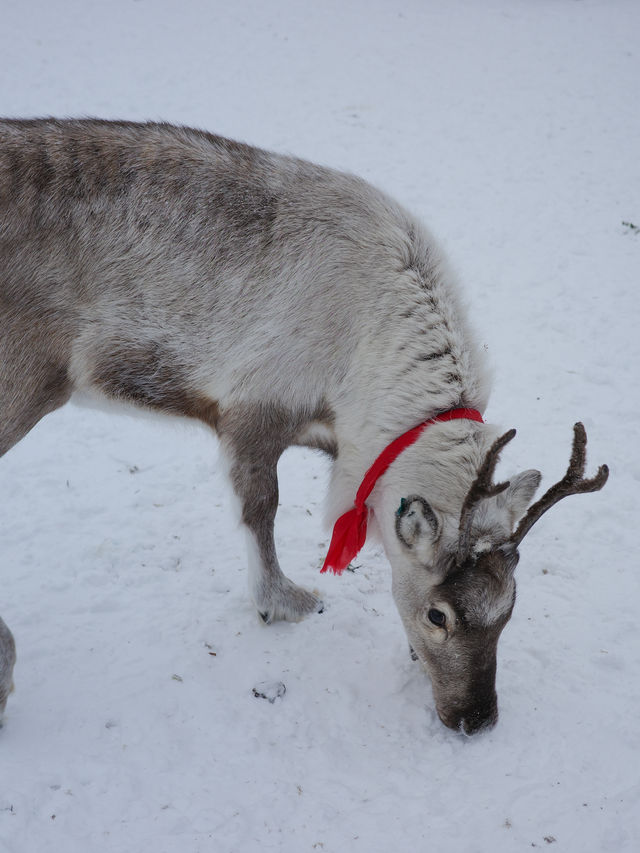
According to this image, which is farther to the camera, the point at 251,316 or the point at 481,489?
the point at 251,316

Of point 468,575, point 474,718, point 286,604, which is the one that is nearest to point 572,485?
point 468,575

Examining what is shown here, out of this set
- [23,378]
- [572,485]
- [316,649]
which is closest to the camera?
[572,485]

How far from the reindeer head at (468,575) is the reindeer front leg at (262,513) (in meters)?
0.74

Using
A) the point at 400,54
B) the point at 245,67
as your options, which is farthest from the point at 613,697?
the point at 400,54

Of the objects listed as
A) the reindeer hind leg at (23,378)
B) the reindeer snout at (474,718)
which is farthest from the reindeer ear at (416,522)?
the reindeer hind leg at (23,378)

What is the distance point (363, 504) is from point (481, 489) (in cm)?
75

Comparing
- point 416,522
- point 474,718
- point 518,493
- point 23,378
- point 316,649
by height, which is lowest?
point 316,649

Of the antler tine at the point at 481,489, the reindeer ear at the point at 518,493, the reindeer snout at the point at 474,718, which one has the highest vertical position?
the antler tine at the point at 481,489

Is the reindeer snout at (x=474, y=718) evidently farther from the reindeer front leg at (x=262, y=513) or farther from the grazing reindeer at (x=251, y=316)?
the reindeer front leg at (x=262, y=513)

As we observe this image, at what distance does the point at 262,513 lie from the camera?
3.68 meters

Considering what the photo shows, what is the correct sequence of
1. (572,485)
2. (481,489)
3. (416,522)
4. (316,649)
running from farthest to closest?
(316,649), (416,522), (572,485), (481,489)

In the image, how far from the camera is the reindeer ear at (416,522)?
2.85 metres

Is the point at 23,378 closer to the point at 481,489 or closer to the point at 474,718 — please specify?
the point at 481,489

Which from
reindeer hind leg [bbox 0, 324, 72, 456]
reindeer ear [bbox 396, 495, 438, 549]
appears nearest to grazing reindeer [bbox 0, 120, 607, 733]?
reindeer hind leg [bbox 0, 324, 72, 456]
